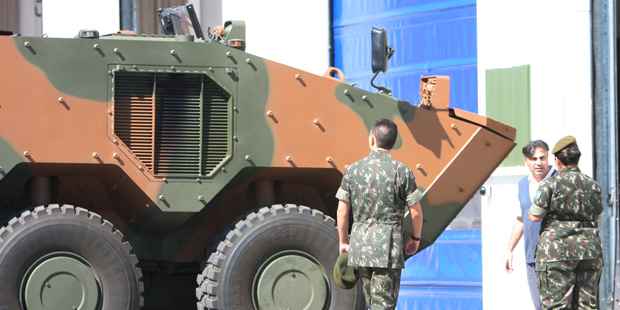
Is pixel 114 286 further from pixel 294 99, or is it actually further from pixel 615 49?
pixel 615 49

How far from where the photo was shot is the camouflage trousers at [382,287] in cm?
808

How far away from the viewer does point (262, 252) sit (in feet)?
29.1

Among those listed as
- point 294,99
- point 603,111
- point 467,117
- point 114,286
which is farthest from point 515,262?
point 114,286

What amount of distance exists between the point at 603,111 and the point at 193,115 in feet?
13.0

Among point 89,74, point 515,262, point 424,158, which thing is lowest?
point 515,262

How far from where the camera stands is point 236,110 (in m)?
9.07

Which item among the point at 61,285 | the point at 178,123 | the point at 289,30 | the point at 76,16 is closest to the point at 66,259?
the point at 61,285

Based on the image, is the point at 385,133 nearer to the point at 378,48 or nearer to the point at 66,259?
the point at 378,48

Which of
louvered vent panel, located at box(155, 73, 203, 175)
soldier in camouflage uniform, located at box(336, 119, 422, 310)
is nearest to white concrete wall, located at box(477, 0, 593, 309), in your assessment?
soldier in camouflage uniform, located at box(336, 119, 422, 310)

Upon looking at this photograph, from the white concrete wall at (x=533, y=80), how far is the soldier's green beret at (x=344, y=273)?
3594 mm

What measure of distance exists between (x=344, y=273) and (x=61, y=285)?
1.79m

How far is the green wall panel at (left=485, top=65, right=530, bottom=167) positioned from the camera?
463 inches

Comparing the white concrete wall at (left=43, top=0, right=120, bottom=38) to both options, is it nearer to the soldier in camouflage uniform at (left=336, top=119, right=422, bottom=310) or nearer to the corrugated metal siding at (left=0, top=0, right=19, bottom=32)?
the corrugated metal siding at (left=0, top=0, right=19, bottom=32)

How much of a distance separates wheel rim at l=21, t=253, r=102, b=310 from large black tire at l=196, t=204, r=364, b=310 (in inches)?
30.8
